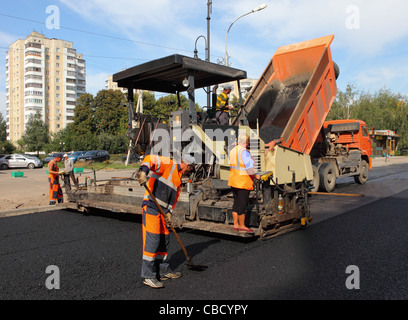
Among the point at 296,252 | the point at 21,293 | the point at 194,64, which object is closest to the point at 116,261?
the point at 21,293

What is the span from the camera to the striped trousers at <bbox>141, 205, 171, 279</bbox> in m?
3.45

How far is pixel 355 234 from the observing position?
5.45 metres

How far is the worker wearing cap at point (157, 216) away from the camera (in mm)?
3453

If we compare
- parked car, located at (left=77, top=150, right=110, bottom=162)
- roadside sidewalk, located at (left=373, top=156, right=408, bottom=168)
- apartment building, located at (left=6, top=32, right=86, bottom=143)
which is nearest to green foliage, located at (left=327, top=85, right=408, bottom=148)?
roadside sidewalk, located at (left=373, top=156, right=408, bottom=168)

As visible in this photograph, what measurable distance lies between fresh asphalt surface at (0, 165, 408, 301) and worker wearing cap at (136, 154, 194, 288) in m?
0.14

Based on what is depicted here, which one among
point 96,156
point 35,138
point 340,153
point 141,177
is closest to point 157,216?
point 141,177

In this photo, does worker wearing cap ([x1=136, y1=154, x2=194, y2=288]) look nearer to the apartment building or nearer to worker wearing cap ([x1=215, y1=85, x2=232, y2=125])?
worker wearing cap ([x1=215, y1=85, x2=232, y2=125])

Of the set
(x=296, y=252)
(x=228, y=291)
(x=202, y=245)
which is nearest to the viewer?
(x=228, y=291)

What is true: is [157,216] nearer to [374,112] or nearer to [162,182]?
[162,182]

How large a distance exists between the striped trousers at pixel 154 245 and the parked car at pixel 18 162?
26368 millimetres

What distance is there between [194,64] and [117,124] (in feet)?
142

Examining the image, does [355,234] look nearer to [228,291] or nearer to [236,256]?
[236,256]

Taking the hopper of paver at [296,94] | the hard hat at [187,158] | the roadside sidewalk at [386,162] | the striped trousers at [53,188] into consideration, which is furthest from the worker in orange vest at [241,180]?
the roadside sidewalk at [386,162]

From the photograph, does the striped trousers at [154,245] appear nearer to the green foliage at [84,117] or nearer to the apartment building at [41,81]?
the green foliage at [84,117]
